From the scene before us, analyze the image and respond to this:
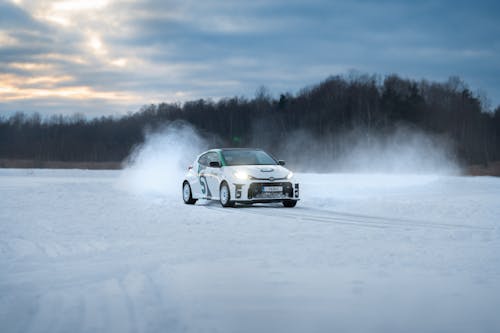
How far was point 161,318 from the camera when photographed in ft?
17.9

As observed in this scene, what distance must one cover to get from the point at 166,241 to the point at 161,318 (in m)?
5.48

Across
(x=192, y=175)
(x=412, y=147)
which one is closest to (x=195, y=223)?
(x=192, y=175)

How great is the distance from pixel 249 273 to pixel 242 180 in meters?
10.4

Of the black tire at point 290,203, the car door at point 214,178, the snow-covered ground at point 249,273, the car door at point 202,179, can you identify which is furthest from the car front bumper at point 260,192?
the snow-covered ground at point 249,273

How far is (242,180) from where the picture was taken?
714 inches

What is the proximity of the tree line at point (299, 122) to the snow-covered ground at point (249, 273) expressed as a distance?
76.9 metres

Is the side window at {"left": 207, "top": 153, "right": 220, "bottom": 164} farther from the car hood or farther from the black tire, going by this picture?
the black tire

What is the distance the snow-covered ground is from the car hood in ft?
10.1

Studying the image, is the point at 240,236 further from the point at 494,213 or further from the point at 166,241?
the point at 494,213

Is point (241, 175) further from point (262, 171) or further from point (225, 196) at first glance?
point (225, 196)

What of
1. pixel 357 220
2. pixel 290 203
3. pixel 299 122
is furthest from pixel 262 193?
pixel 299 122

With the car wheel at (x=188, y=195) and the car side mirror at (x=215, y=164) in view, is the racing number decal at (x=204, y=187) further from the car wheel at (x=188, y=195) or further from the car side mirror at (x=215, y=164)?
the car side mirror at (x=215, y=164)

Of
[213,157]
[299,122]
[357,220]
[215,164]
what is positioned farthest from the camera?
[299,122]

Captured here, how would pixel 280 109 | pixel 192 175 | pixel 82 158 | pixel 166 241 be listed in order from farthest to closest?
pixel 82 158 → pixel 280 109 → pixel 192 175 → pixel 166 241
